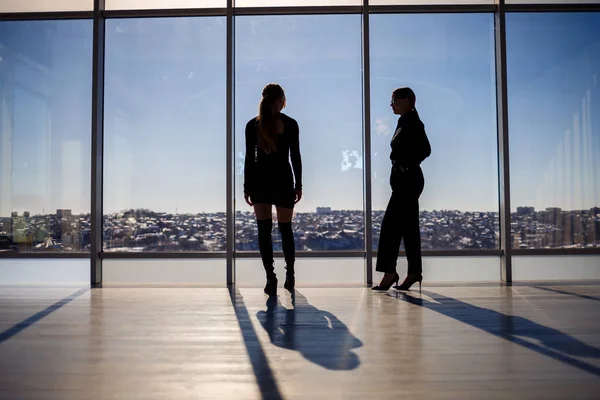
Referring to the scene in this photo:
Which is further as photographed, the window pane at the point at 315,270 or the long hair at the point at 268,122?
the window pane at the point at 315,270

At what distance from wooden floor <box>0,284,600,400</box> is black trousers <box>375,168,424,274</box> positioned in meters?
0.35

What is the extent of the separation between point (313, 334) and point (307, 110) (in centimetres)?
250

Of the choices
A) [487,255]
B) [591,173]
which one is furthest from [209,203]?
[591,173]

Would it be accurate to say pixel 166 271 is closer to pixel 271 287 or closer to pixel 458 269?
pixel 271 287

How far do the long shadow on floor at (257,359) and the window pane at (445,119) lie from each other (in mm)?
2034

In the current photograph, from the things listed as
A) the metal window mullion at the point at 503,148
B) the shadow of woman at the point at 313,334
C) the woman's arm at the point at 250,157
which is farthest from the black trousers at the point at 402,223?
the metal window mullion at the point at 503,148

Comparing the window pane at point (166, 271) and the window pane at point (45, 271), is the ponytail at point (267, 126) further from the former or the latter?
the window pane at point (45, 271)

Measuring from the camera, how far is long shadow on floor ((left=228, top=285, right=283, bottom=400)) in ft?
4.95

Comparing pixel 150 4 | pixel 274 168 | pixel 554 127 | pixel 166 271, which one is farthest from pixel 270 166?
pixel 554 127

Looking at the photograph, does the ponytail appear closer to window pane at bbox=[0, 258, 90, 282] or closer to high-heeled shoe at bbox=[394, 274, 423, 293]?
high-heeled shoe at bbox=[394, 274, 423, 293]

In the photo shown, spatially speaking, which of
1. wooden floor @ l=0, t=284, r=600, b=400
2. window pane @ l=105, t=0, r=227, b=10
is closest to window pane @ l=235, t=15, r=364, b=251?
window pane @ l=105, t=0, r=227, b=10

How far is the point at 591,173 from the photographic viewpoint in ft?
14.7

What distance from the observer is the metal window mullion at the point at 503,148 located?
4328mm

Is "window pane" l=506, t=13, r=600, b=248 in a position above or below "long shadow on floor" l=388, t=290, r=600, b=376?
above
